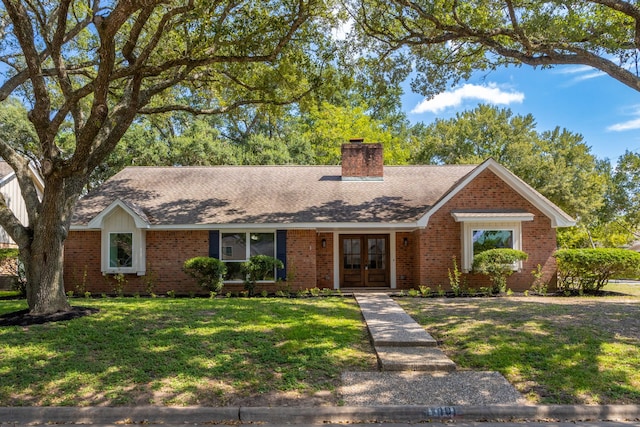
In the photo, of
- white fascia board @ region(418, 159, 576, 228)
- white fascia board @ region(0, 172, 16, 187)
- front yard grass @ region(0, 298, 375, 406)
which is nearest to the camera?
front yard grass @ region(0, 298, 375, 406)

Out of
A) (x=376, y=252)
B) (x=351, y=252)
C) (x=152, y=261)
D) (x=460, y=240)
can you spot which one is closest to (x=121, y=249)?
(x=152, y=261)

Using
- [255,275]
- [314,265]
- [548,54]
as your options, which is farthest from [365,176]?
[548,54]

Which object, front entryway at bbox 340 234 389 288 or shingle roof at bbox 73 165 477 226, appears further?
front entryway at bbox 340 234 389 288

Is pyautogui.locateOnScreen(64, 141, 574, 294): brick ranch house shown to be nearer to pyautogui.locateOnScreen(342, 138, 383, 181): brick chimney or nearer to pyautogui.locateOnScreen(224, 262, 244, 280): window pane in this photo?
pyautogui.locateOnScreen(224, 262, 244, 280): window pane

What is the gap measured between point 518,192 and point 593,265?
309 cm

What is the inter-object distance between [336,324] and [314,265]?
236 inches

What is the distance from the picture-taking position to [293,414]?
4.69 metres

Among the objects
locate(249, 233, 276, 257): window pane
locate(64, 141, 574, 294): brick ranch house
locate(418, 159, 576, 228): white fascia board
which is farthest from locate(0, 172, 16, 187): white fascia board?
locate(418, 159, 576, 228): white fascia board

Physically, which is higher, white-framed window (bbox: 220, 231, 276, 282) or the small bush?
white-framed window (bbox: 220, 231, 276, 282)

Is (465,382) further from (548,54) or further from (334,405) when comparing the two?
(548,54)

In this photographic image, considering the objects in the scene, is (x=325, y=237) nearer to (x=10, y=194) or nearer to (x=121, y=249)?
(x=121, y=249)

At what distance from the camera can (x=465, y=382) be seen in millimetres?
5520

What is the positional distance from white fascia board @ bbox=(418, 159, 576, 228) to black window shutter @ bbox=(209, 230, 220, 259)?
6605 millimetres

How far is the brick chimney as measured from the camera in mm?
17641
